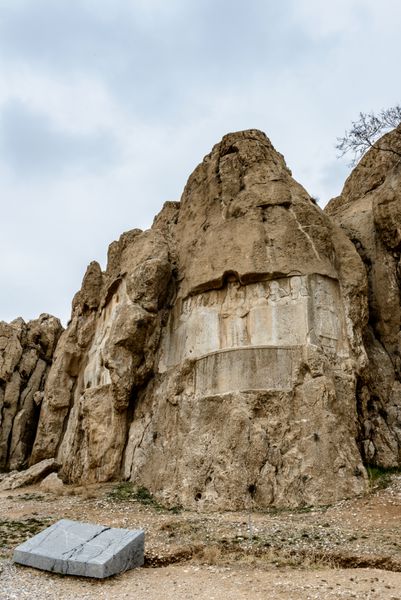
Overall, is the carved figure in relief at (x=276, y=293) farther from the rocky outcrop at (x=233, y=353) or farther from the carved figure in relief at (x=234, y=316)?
the carved figure in relief at (x=234, y=316)

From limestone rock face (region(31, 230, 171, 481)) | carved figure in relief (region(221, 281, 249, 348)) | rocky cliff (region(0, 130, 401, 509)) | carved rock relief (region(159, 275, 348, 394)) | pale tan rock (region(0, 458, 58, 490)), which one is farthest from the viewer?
pale tan rock (region(0, 458, 58, 490))

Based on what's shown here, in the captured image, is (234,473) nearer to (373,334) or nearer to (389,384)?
(389,384)

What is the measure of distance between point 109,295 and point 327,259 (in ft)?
31.7

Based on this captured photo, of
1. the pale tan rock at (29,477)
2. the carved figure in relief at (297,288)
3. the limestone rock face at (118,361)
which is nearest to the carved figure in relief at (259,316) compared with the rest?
the carved figure in relief at (297,288)

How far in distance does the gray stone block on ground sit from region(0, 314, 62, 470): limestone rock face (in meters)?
19.6

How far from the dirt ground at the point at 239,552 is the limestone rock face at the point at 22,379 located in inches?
547

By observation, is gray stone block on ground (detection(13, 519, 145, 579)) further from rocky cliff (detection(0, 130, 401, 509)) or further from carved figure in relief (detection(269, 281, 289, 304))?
carved figure in relief (detection(269, 281, 289, 304))

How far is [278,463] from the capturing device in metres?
16.0

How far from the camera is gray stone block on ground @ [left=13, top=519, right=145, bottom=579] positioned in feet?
31.6

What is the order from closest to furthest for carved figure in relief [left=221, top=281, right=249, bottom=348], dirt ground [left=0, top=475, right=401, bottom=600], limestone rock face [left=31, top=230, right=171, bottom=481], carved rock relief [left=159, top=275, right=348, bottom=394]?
dirt ground [left=0, top=475, right=401, bottom=600] → carved rock relief [left=159, top=275, right=348, bottom=394] → carved figure in relief [left=221, top=281, right=249, bottom=348] → limestone rock face [left=31, top=230, right=171, bottom=481]

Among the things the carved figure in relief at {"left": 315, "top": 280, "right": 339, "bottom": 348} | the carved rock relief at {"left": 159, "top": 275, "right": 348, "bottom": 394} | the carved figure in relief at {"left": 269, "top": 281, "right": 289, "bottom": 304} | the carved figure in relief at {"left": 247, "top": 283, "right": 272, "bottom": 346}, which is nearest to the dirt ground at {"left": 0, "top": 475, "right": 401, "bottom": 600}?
the carved rock relief at {"left": 159, "top": 275, "right": 348, "bottom": 394}

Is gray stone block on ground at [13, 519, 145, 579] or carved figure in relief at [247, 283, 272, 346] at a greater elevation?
carved figure in relief at [247, 283, 272, 346]

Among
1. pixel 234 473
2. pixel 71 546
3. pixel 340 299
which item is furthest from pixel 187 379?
pixel 71 546

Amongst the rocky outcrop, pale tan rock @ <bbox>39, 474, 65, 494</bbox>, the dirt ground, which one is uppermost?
the rocky outcrop
